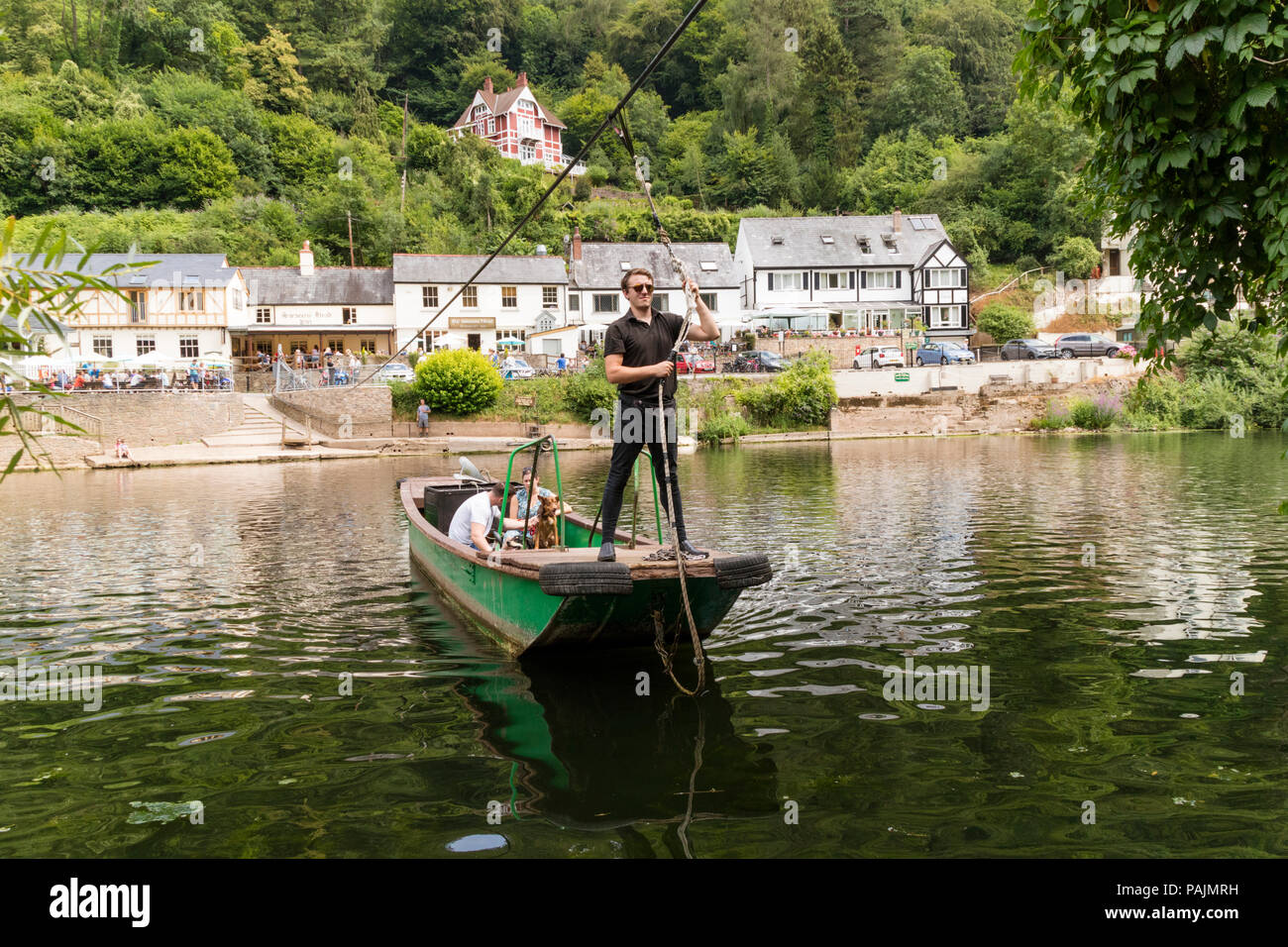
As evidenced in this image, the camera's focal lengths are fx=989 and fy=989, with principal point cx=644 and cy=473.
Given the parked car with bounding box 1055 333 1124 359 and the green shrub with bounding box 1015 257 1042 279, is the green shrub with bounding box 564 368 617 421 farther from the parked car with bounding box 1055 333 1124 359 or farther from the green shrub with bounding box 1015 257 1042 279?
the green shrub with bounding box 1015 257 1042 279

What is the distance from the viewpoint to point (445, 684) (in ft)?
28.8

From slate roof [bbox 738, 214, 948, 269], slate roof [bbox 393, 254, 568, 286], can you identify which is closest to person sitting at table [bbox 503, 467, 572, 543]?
slate roof [bbox 393, 254, 568, 286]

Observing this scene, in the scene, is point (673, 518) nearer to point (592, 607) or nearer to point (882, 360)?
point (592, 607)

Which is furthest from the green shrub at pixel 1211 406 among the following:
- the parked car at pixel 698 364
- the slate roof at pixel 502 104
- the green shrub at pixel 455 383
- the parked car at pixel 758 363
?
the slate roof at pixel 502 104

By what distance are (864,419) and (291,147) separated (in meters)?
67.3

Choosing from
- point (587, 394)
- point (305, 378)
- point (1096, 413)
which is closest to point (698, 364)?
point (587, 394)

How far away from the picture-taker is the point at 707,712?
7.71 meters

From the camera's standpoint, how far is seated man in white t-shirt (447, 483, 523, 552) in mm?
10516

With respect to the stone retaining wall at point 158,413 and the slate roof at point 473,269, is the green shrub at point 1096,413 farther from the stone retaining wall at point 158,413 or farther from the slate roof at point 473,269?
the stone retaining wall at point 158,413

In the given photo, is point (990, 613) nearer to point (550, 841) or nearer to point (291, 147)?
point (550, 841)

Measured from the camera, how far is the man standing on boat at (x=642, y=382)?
7.63 meters

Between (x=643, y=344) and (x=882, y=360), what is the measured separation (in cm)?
4979

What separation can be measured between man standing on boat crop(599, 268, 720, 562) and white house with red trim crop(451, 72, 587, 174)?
4066 inches
